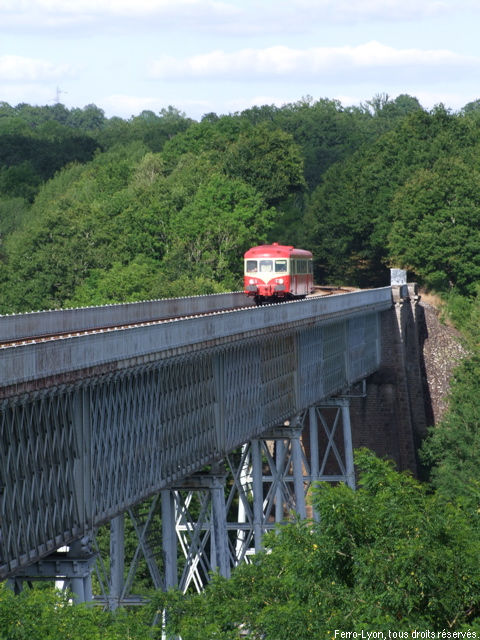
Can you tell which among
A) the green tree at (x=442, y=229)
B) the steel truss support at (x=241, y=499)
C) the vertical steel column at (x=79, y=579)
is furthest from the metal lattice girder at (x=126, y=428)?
the green tree at (x=442, y=229)

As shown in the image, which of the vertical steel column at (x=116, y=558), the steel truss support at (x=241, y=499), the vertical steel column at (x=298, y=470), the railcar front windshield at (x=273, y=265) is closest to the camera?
the vertical steel column at (x=116, y=558)

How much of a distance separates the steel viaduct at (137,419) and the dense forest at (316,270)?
95.6 inches

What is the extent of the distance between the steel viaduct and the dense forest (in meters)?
2.43

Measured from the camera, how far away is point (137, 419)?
2714 cm

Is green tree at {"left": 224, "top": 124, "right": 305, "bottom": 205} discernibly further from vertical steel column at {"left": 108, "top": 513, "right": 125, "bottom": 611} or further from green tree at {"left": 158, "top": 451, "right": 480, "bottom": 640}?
green tree at {"left": 158, "top": 451, "right": 480, "bottom": 640}

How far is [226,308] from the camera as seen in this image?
Result: 53.0 m

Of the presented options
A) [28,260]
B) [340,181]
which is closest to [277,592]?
[28,260]

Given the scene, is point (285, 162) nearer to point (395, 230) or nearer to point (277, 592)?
point (395, 230)

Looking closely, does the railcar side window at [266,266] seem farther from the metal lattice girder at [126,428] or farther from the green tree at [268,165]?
the green tree at [268,165]

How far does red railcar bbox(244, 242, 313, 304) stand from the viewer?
171 feet

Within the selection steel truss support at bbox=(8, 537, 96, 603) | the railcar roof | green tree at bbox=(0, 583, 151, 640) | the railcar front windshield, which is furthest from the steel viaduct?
the railcar roof

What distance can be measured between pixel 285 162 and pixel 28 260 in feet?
96.6

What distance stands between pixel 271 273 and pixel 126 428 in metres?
26.4

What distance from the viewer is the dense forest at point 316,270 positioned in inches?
702
